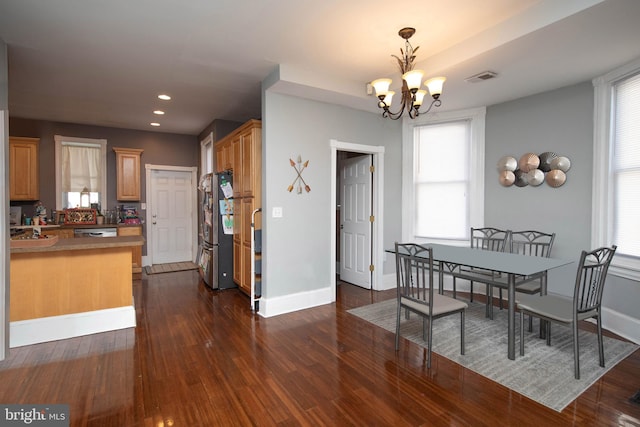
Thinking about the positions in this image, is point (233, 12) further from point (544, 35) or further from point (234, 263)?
point (234, 263)

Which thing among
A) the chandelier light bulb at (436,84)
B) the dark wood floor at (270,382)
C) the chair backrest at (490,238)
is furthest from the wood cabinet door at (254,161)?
the chair backrest at (490,238)

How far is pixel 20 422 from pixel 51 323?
1397 mm

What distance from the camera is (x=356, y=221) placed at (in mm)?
5102

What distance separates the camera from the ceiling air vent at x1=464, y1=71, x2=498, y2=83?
10.8 ft

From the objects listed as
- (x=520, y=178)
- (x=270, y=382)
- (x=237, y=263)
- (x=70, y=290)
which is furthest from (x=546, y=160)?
(x=70, y=290)

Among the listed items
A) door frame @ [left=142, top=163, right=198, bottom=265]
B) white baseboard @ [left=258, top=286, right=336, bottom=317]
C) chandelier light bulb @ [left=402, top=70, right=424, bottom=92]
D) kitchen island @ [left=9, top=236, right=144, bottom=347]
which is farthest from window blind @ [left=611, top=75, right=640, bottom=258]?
door frame @ [left=142, top=163, right=198, bottom=265]

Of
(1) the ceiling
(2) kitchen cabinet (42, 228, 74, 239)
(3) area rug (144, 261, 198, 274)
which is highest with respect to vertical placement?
(1) the ceiling

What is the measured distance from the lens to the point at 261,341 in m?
3.12

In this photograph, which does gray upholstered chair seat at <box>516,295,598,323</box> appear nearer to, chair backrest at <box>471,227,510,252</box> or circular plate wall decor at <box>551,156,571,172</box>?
chair backrest at <box>471,227,510,252</box>

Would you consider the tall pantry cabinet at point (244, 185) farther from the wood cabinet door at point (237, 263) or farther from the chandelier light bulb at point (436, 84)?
the chandelier light bulb at point (436, 84)

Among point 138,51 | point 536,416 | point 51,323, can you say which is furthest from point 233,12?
point 536,416

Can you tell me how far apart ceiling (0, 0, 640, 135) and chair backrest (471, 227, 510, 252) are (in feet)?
5.54

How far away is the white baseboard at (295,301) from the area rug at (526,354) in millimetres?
639

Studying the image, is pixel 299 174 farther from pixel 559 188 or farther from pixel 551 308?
pixel 559 188
